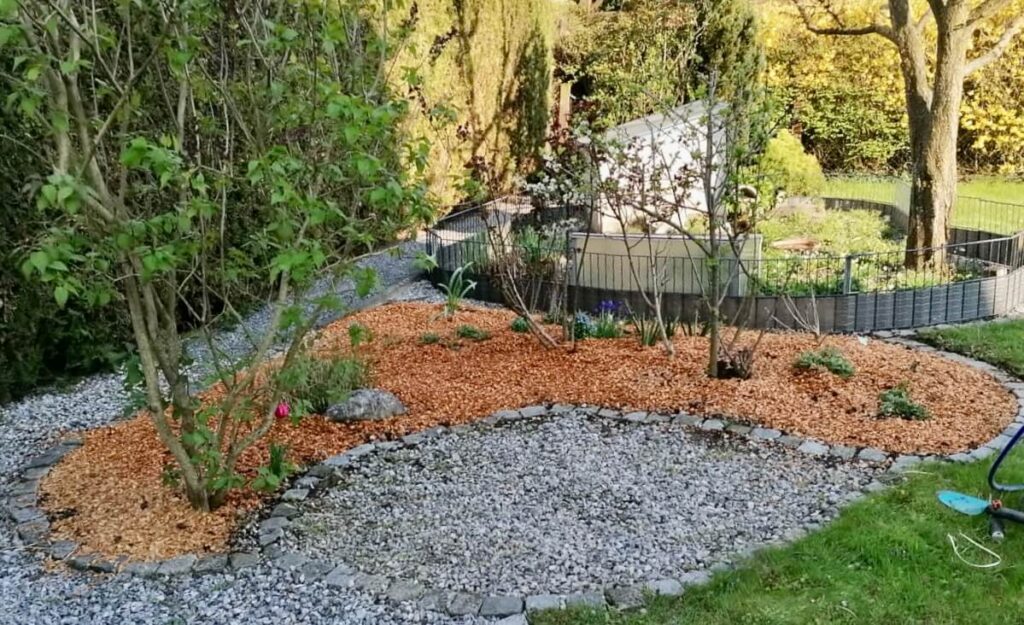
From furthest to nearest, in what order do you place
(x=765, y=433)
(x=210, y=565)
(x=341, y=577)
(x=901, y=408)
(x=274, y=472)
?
(x=901, y=408), (x=765, y=433), (x=274, y=472), (x=210, y=565), (x=341, y=577)

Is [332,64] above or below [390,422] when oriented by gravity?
above

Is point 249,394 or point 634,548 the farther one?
point 249,394

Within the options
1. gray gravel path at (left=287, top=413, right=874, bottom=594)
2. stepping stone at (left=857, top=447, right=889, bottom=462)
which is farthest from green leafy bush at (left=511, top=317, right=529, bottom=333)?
stepping stone at (left=857, top=447, right=889, bottom=462)

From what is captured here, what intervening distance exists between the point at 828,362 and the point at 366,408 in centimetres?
300

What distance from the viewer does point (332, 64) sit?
3912 millimetres

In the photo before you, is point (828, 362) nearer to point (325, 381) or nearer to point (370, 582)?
point (325, 381)

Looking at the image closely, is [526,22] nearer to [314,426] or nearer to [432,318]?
[432,318]

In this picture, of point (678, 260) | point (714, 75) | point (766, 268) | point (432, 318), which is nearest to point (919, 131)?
point (766, 268)

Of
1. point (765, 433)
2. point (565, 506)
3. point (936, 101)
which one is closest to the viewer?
point (565, 506)

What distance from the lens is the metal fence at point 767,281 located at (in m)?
6.55

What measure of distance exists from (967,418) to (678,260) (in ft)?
9.47

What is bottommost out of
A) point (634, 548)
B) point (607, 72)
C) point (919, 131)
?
point (634, 548)

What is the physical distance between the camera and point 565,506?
3805 millimetres

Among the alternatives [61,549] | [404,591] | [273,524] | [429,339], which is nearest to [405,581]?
[404,591]
